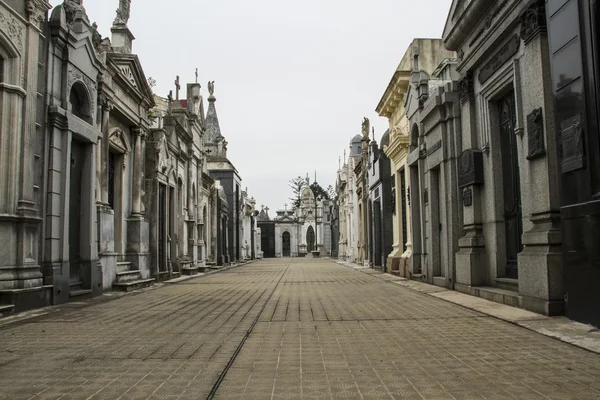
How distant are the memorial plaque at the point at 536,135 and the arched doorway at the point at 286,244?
7025 cm

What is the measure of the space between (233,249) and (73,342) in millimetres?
36882

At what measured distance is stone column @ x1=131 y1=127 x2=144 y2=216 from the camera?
51.2 feet

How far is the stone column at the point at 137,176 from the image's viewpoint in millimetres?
15595

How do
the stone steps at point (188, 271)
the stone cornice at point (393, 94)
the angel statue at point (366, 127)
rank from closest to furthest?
the stone cornice at point (393, 94), the stone steps at point (188, 271), the angel statue at point (366, 127)

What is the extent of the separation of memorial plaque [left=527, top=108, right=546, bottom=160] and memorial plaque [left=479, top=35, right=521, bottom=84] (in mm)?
1494

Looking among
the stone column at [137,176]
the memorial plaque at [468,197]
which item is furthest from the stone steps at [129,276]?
the memorial plaque at [468,197]

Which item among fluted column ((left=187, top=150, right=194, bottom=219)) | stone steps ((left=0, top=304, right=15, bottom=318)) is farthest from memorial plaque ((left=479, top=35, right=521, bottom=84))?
fluted column ((left=187, top=150, right=194, bottom=219))

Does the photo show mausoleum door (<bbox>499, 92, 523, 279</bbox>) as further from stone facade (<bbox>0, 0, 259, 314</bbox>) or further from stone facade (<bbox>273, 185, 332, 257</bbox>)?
stone facade (<bbox>273, 185, 332, 257</bbox>)

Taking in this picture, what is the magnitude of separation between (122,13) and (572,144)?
13219 millimetres

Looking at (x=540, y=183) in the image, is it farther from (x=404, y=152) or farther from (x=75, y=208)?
(x=404, y=152)

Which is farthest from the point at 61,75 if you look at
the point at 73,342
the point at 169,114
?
the point at 169,114

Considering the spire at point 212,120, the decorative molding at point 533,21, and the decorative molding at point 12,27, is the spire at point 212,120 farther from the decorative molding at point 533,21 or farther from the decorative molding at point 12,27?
the decorative molding at point 533,21

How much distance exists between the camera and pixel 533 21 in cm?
791

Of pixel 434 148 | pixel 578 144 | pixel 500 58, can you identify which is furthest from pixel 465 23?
pixel 578 144
